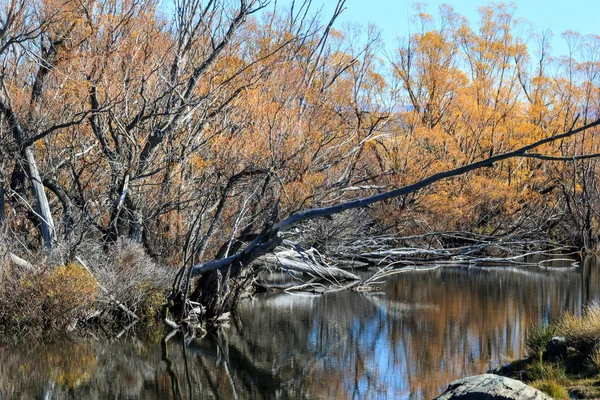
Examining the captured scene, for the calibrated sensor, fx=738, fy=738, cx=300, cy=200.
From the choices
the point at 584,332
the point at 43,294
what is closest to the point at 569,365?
the point at 584,332

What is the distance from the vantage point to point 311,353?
13.2 m

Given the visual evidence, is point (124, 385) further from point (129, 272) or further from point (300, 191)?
point (300, 191)

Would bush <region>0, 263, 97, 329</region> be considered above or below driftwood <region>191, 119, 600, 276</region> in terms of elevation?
below

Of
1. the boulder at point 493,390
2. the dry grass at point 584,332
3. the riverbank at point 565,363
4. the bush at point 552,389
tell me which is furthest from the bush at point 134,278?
the bush at point 552,389

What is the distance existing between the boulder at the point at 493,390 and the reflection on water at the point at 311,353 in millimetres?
2719

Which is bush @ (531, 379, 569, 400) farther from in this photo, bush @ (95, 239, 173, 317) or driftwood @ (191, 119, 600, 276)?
bush @ (95, 239, 173, 317)

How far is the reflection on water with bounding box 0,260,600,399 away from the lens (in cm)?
1098

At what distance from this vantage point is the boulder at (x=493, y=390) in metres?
7.22

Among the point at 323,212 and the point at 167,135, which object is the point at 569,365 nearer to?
the point at 323,212

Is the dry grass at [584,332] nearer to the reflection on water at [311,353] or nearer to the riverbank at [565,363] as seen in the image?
the riverbank at [565,363]

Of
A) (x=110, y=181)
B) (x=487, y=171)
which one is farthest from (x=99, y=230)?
(x=487, y=171)

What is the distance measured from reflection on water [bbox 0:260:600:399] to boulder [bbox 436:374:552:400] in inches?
107

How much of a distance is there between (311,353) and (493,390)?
6.20 metres

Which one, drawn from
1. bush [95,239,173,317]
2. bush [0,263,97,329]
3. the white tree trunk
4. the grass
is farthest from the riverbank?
the white tree trunk
